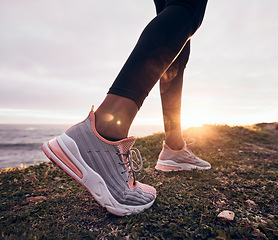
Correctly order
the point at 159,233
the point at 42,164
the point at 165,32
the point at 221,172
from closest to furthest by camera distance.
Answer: the point at 159,233, the point at 165,32, the point at 221,172, the point at 42,164

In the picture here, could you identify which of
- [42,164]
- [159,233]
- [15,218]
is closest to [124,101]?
[159,233]

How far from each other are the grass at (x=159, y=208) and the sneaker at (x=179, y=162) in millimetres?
145

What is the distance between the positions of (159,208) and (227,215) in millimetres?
493

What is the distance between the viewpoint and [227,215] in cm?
124

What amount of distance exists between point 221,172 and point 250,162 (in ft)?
2.96

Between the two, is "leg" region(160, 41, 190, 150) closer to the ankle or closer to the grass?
the ankle

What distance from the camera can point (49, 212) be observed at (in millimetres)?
1370

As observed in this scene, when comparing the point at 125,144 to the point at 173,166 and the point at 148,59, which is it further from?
the point at 173,166

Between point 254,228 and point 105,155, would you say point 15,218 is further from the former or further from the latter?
point 254,228

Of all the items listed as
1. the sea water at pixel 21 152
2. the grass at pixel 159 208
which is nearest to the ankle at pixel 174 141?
the grass at pixel 159 208

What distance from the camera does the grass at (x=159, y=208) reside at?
111 centimetres

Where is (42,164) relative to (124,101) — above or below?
below

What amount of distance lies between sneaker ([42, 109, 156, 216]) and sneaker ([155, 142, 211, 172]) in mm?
1118

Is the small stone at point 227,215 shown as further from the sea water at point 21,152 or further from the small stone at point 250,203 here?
the sea water at point 21,152
